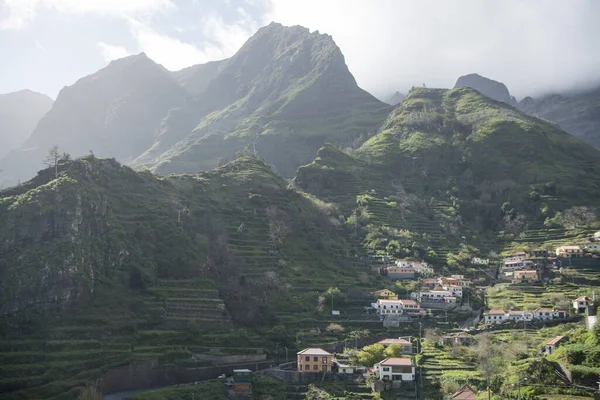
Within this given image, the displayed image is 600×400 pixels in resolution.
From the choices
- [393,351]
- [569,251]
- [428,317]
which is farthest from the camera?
[569,251]

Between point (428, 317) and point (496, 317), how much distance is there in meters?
9.04

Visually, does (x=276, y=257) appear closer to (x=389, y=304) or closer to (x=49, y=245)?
(x=389, y=304)

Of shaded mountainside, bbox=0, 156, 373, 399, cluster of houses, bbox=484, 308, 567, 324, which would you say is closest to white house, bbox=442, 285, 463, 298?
cluster of houses, bbox=484, 308, 567, 324

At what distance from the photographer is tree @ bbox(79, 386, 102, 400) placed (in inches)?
2102

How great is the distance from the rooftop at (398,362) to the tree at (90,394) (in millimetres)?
28707

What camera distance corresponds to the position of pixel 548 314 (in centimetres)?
7975

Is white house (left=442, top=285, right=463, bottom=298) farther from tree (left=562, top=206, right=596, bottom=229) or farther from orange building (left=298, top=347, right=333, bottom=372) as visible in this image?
tree (left=562, top=206, right=596, bottom=229)

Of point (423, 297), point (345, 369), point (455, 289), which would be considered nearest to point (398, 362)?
point (345, 369)

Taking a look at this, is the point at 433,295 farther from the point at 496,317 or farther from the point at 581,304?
the point at 581,304

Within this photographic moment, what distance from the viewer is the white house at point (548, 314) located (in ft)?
260

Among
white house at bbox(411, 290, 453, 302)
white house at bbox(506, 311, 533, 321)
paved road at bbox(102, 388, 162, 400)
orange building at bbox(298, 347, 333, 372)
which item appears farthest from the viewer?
white house at bbox(411, 290, 453, 302)

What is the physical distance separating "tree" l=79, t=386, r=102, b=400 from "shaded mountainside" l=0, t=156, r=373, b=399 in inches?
75.9

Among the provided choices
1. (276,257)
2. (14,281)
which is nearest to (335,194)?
(276,257)

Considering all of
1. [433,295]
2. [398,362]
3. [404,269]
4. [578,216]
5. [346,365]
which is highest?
[578,216]
